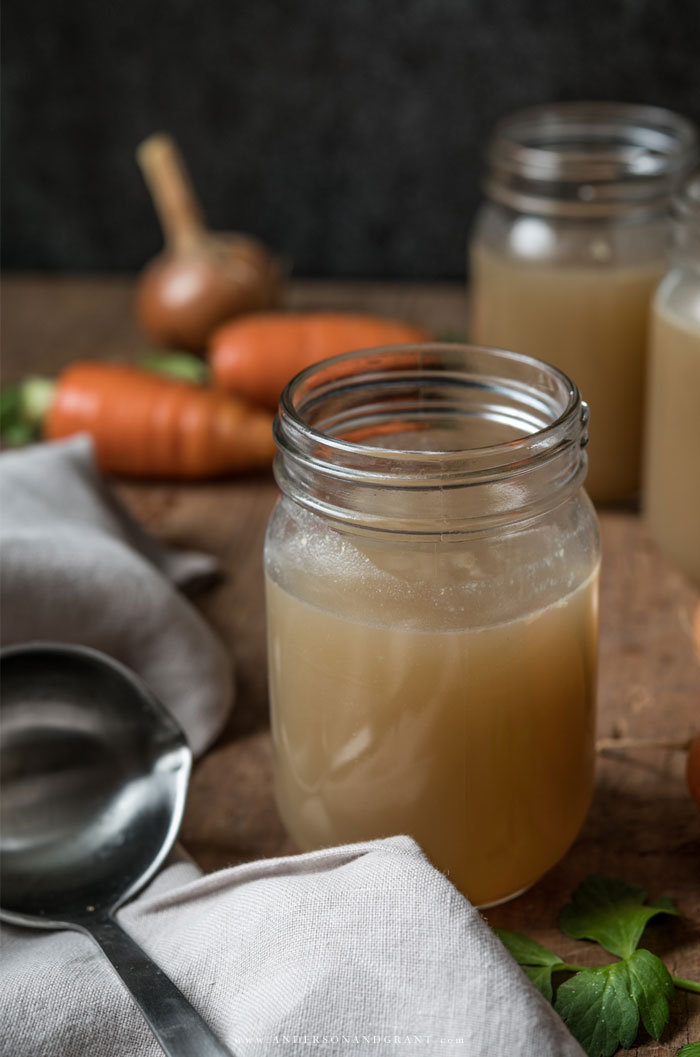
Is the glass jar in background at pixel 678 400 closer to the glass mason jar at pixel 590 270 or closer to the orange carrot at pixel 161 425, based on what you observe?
the glass mason jar at pixel 590 270

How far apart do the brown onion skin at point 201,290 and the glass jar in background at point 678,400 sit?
71 centimetres

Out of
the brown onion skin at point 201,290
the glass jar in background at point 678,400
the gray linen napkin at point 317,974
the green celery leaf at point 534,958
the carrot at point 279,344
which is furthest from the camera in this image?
the brown onion skin at point 201,290

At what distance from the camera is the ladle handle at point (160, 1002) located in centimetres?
65

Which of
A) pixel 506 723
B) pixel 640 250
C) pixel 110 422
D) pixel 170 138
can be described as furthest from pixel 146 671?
pixel 170 138

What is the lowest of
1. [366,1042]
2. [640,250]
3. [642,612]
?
[642,612]

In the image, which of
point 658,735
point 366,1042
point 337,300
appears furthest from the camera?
point 337,300

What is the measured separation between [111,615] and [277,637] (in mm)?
268

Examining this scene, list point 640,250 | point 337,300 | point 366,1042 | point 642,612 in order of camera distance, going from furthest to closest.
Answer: point 337,300
point 640,250
point 642,612
point 366,1042

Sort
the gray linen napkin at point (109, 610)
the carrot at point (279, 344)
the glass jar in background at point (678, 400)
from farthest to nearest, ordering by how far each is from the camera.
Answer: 1. the carrot at point (279, 344)
2. the glass jar in background at point (678, 400)
3. the gray linen napkin at point (109, 610)

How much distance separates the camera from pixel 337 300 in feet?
6.35

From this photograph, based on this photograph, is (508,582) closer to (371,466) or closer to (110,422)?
(371,466)

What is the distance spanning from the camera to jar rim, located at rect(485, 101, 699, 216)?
4.30ft

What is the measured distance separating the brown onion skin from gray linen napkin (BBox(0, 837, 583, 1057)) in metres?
1.12

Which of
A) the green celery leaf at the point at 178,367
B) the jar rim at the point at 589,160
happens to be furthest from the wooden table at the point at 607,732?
the jar rim at the point at 589,160
